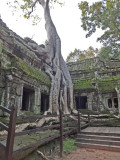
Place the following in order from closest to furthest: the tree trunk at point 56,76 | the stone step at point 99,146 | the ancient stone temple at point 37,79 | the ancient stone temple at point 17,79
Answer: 1. the stone step at point 99,146
2. the ancient stone temple at point 17,79
3. the ancient stone temple at point 37,79
4. the tree trunk at point 56,76

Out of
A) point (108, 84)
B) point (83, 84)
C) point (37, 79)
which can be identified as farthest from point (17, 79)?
point (108, 84)

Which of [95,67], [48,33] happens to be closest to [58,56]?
[48,33]

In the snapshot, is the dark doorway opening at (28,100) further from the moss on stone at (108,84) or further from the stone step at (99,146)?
the moss on stone at (108,84)

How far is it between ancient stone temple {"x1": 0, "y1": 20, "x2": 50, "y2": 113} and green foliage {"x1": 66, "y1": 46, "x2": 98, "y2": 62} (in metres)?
20.4

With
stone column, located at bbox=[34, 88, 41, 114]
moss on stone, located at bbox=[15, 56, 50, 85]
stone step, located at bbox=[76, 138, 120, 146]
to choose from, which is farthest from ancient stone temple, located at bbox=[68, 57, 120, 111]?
stone step, located at bbox=[76, 138, 120, 146]

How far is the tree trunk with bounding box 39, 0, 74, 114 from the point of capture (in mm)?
6853

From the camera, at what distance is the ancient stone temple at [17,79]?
431cm

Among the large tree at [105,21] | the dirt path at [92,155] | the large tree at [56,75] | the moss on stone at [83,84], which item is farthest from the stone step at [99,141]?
the large tree at [105,21]

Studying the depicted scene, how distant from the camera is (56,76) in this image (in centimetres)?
771

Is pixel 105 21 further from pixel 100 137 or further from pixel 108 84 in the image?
pixel 100 137

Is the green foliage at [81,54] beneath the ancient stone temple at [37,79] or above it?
above

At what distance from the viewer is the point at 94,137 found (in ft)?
13.2

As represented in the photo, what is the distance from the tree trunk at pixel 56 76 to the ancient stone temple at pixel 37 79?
0.49 m

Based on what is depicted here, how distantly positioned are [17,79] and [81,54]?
2361 cm
